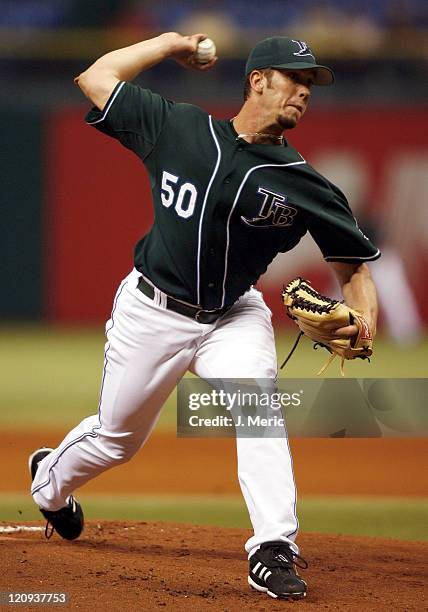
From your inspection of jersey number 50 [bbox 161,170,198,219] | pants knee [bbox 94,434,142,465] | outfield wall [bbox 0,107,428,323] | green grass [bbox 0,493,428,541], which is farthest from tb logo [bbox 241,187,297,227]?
outfield wall [bbox 0,107,428,323]

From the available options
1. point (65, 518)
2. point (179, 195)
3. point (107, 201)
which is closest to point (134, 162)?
point (107, 201)

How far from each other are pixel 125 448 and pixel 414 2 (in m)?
13.2

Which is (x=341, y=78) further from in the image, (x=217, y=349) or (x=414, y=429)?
(x=217, y=349)

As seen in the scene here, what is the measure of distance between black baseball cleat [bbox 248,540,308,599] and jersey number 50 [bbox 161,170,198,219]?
1.26 meters

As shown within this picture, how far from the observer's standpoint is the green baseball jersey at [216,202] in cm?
409

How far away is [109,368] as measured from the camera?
4273 millimetres

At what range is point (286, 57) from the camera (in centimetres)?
403

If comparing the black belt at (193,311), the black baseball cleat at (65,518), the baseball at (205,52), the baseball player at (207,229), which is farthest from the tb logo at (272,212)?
the black baseball cleat at (65,518)

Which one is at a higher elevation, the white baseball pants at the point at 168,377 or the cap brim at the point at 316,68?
the cap brim at the point at 316,68

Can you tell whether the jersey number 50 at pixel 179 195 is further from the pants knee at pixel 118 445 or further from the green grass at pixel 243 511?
the green grass at pixel 243 511

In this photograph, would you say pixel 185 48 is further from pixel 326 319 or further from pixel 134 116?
pixel 326 319

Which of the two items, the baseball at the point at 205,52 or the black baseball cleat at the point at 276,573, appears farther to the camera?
the baseball at the point at 205,52

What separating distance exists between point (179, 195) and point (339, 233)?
618 mm

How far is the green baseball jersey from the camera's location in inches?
161
